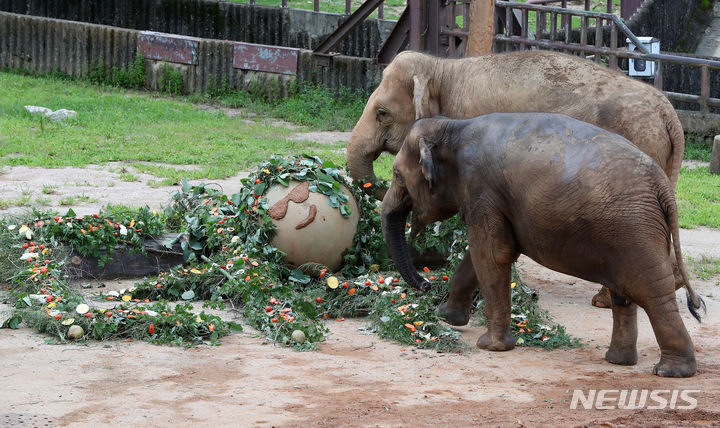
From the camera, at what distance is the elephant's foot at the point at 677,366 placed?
621 centimetres

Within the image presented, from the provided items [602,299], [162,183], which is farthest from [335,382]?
[162,183]

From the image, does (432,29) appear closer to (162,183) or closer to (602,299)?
(162,183)

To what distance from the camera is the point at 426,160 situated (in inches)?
272

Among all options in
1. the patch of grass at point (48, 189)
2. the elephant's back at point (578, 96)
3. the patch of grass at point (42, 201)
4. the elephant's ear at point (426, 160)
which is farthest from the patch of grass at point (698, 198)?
the patch of grass at point (48, 189)

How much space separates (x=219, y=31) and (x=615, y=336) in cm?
1693

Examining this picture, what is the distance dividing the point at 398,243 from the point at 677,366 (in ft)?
7.01

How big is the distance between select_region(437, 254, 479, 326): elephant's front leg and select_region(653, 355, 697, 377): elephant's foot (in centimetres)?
163

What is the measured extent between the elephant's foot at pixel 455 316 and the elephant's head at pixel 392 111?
1571 mm

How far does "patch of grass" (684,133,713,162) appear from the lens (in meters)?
15.0

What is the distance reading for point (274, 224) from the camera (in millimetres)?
8297

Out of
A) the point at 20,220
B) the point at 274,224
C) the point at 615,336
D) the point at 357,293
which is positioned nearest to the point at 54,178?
the point at 20,220

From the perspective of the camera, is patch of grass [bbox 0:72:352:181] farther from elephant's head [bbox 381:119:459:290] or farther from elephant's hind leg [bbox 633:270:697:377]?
elephant's hind leg [bbox 633:270:697:377]

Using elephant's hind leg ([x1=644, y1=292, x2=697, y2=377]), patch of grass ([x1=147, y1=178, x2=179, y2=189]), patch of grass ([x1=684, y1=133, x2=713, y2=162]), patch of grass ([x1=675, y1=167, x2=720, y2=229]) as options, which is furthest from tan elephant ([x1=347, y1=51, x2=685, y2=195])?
patch of grass ([x1=684, y1=133, x2=713, y2=162])

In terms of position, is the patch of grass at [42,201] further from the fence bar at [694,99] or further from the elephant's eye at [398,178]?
the fence bar at [694,99]
